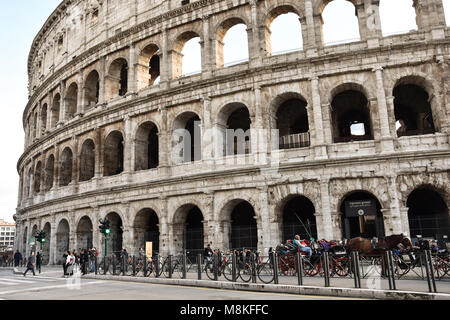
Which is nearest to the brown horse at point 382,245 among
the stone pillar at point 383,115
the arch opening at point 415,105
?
the stone pillar at point 383,115

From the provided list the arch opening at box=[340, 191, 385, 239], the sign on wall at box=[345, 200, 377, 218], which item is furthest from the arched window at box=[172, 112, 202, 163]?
the sign on wall at box=[345, 200, 377, 218]

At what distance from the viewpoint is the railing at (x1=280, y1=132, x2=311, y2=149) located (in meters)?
19.8

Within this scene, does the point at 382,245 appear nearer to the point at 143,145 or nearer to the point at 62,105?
the point at 143,145

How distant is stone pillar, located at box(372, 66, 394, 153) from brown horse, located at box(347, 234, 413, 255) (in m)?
5.86

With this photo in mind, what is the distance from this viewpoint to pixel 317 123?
715 inches

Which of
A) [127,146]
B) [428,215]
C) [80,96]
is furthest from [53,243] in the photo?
[428,215]

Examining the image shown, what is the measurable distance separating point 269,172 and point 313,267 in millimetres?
6938

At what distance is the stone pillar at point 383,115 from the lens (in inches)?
666

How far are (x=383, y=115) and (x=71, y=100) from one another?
73.5 ft

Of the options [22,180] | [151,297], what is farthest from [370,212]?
[22,180]

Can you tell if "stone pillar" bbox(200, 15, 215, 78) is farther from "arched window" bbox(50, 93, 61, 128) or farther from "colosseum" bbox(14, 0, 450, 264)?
"arched window" bbox(50, 93, 61, 128)

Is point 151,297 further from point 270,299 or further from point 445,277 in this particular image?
point 445,277
